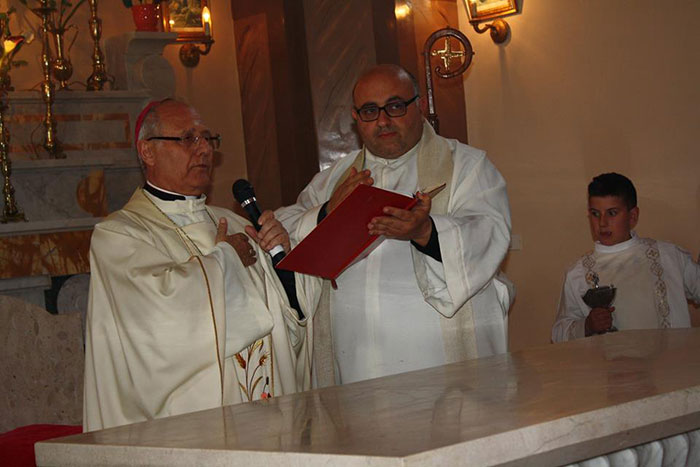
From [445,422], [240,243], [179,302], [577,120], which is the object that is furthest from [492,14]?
[445,422]

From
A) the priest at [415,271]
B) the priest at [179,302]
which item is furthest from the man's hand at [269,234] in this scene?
the priest at [415,271]

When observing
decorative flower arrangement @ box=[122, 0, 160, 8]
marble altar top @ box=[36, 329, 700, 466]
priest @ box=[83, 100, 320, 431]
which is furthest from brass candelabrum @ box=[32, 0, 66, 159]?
marble altar top @ box=[36, 329, 700, 466]

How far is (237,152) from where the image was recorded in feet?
27.9

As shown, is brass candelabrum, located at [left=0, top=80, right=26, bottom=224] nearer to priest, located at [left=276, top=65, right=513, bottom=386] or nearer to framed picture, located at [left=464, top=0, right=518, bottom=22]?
priest, located at [left=276, top=65, right=513, bottom=386]

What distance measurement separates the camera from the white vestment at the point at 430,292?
397 centimetres

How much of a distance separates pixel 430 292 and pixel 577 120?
343cm

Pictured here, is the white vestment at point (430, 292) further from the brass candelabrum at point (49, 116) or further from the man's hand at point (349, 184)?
the brass candelabrum at point (49, 116)

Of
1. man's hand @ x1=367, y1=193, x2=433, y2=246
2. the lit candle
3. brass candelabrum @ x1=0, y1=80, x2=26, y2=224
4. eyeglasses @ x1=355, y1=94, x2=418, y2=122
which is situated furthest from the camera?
the lit candle

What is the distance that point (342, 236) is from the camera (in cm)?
361

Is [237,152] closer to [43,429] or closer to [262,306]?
[43,429]

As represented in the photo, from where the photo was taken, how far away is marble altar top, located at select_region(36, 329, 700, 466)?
66.1 inches

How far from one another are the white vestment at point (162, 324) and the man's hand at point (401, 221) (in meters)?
0.56

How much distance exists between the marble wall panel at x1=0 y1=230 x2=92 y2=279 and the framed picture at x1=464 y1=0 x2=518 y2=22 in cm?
337

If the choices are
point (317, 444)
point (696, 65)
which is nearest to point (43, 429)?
point (317, 444)
